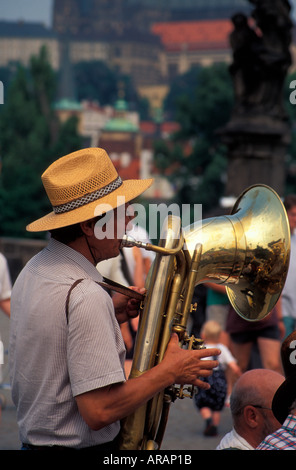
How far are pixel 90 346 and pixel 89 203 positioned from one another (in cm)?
40

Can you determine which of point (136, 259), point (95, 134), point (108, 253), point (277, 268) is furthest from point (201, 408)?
point (95, 134)

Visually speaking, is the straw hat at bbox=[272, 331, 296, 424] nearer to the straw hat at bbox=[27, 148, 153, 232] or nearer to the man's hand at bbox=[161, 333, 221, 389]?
A: the man's hand at bbox=[161, 333, 221, 389]

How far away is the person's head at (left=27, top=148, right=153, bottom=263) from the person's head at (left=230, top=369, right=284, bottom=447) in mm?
779

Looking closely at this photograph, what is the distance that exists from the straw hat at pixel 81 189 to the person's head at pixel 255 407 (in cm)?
85

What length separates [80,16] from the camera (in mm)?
177750

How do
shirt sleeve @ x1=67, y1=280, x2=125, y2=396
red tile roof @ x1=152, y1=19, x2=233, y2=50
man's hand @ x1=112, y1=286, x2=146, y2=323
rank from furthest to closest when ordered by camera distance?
red tile roof @ x1=152, y1=19, x2=233, y2=50
man's hand @ x1=112, y1=286, x2=146, y2=323
shirt sleeve @ x1=67, y1=280, x2=125, y2=396

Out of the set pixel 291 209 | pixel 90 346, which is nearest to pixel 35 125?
pixel 291 209

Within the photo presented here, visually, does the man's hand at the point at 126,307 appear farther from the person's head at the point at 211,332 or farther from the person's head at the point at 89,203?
the person's head at the point at 211,332

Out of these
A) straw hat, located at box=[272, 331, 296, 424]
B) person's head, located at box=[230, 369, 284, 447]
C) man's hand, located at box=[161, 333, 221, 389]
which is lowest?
person's head, located at box=[230, 369, 284, 447]

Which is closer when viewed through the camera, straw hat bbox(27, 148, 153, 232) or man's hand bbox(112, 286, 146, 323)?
straw hat bbox(27, 148, 153, 232)

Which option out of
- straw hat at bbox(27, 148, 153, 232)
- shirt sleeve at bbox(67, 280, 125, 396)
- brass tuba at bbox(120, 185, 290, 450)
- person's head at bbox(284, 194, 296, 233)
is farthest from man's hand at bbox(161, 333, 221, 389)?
person's head at bbox(284, 194, 296, 233)

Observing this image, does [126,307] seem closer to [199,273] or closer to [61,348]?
[199,273]

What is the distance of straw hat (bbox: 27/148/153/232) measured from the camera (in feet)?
7.28
